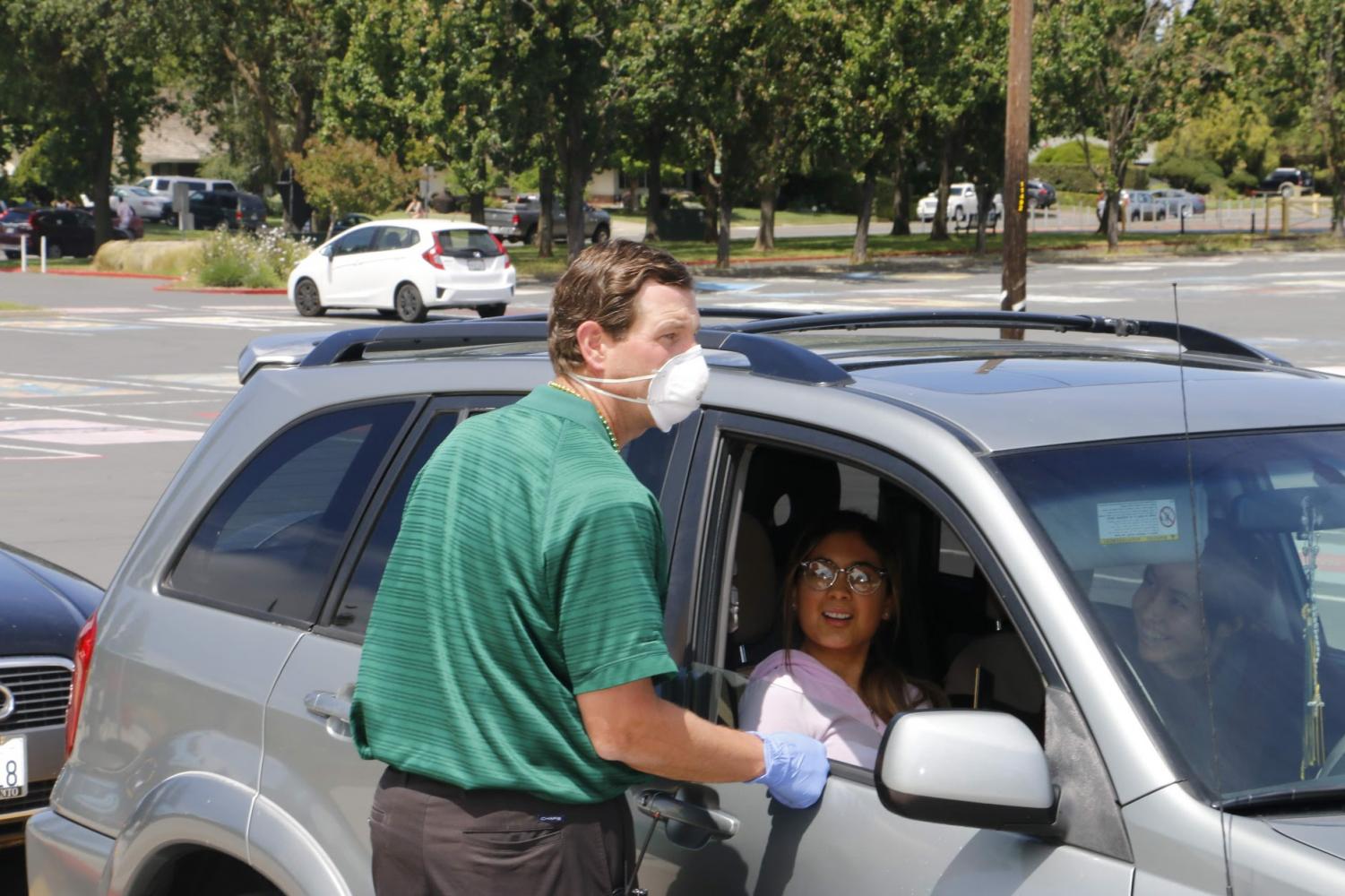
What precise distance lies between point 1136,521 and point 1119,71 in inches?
2052

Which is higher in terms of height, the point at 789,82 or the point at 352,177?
the point at 789,82

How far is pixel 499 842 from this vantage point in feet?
7.91

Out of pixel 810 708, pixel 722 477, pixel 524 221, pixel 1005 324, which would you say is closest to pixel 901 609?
pixel 810 708

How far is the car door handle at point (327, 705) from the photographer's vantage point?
9.65 ft

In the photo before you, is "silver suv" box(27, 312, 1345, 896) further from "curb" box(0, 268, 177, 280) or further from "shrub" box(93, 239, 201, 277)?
"curb" box(0, 268, 177, 280)

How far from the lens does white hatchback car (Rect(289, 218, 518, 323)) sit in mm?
29469

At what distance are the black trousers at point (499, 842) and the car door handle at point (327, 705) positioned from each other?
1.57ft

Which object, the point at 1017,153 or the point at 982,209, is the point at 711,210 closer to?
the point at 982,209

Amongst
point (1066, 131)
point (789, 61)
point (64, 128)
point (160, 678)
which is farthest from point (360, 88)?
point (160, 678)

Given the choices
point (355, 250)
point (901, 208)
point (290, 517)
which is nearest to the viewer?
point (290, 517)

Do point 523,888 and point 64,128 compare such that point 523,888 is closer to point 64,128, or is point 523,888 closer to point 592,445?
point 592,445

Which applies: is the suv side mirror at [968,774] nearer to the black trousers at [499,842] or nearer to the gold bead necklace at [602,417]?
the black trousers at [499,842]

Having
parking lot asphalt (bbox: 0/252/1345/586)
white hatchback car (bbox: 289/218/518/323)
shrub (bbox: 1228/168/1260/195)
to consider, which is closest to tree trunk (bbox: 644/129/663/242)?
parking lot asphalt (bbox: 0/252/1345/586)

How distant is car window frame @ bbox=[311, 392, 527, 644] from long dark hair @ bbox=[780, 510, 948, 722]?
659mm
